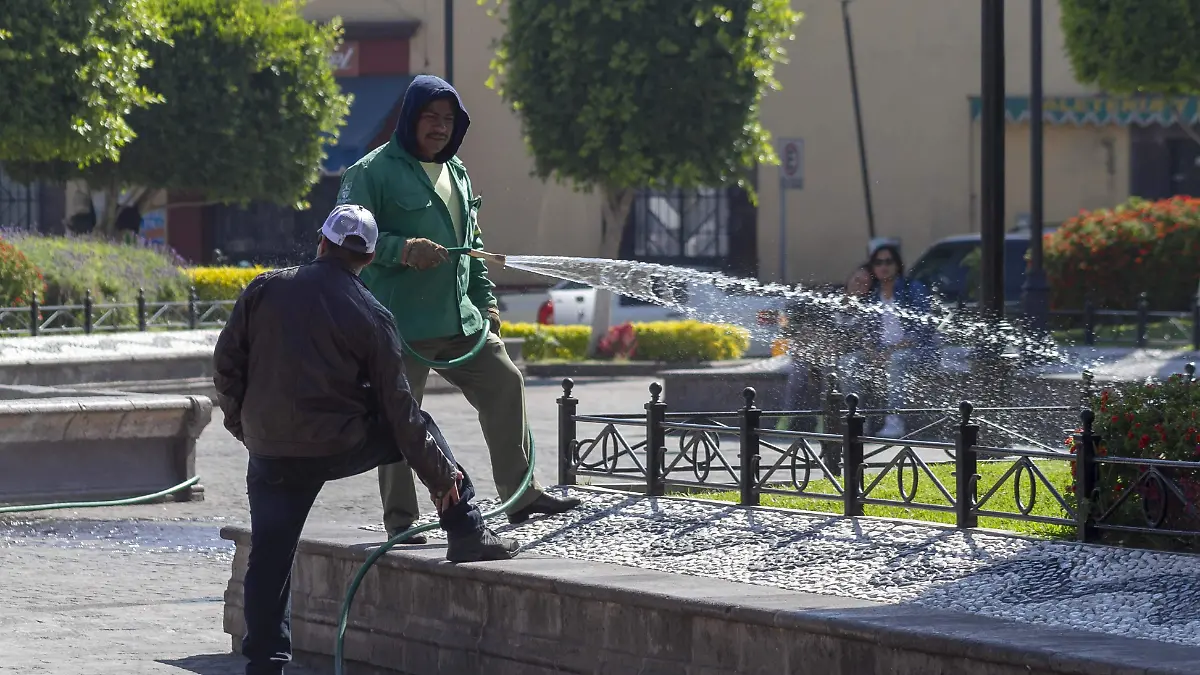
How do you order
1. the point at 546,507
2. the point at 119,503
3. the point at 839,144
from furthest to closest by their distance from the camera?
the point at 839,144 → the point at 119,503 → the point at 546,507

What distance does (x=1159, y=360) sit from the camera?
669 inches

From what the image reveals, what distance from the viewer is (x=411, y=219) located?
7.15m

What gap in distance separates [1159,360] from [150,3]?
15150 mm

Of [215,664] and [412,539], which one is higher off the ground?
[412,539]

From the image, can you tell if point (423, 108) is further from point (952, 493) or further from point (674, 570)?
point (952, 493)

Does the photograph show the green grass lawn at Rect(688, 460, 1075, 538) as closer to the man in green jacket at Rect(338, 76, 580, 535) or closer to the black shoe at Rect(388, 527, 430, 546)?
the man in green jacket at Rect(338, 76, 580, 535)

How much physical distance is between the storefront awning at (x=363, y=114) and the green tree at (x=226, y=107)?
6370mm

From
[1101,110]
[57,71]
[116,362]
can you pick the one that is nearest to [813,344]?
[116,362]

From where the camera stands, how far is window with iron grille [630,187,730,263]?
37250mm

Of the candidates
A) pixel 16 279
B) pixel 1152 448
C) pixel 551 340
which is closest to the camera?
pixel 1152 448

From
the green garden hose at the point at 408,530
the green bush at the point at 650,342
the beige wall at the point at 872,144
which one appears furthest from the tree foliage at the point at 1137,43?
the green garden hose at the point at 408,530

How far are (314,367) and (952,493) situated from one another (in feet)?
11.8

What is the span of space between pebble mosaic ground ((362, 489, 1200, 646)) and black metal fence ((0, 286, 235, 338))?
12065 mm

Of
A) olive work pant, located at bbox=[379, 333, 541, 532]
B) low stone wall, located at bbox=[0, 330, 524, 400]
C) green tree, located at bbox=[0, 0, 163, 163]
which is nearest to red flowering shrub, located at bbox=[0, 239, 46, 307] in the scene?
green tree, located at bbox=[0, 0, 163, 163]
